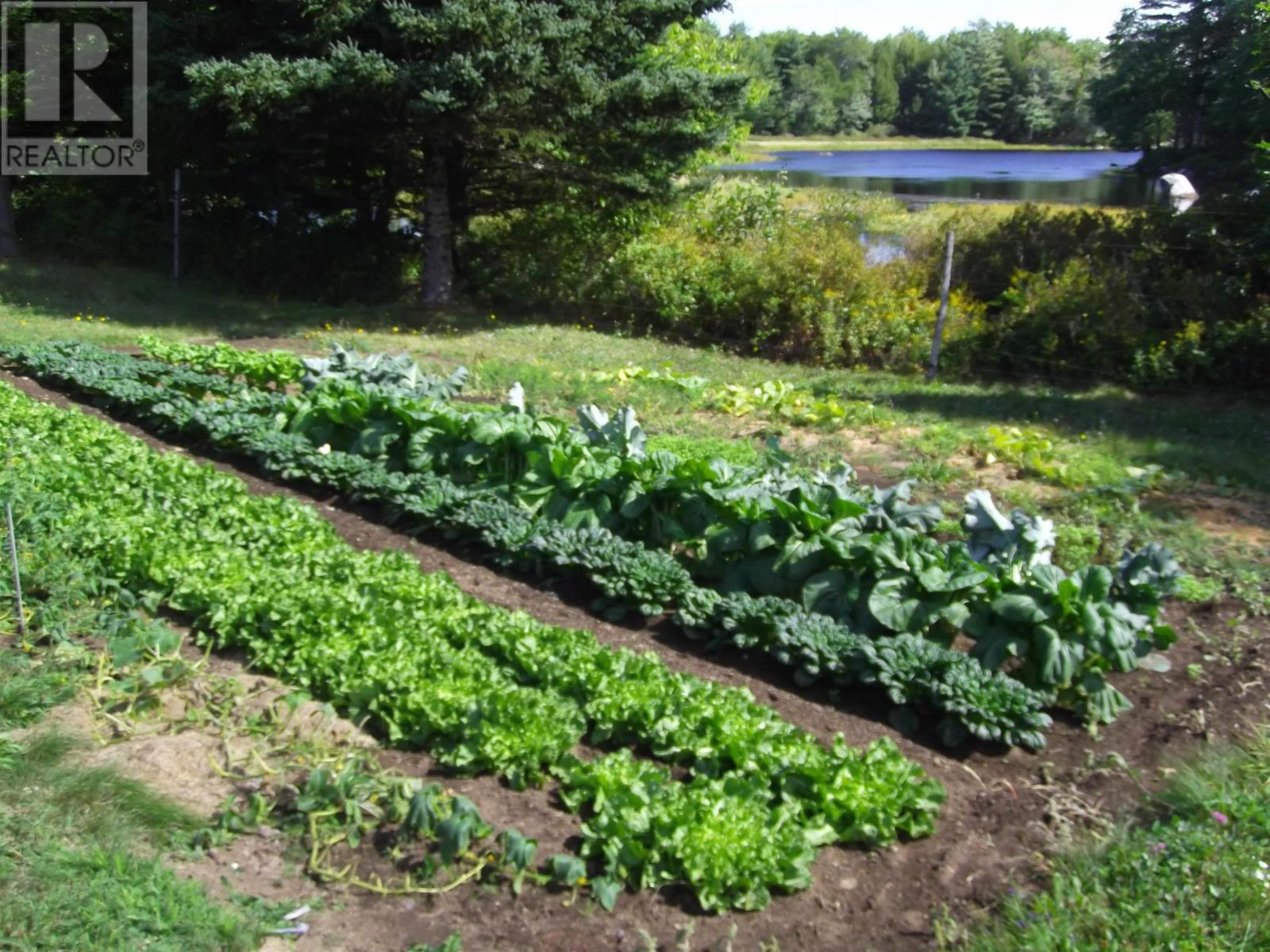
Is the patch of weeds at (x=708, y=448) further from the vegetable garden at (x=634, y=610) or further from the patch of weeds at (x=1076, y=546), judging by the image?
the patch of weeds at (x=1076, y=546)

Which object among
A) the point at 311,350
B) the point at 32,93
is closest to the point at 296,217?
the point at 32,93

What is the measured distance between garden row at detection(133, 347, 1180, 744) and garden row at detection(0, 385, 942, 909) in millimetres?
781

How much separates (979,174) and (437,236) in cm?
A: 2093

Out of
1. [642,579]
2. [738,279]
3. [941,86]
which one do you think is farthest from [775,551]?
[941,86]

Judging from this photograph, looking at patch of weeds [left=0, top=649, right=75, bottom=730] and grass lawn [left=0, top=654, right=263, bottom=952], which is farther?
patch of weeds [left=0, top=649, right=75, bottom=730]

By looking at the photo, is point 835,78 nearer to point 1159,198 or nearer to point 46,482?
point 1159,198

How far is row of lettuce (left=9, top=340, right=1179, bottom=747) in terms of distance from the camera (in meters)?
5.02

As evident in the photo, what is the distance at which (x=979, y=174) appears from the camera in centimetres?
3241

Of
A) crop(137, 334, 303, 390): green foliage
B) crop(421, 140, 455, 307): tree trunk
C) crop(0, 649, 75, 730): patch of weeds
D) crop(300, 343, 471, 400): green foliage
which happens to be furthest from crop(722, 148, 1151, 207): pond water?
crop(0, 649, 75, 730): patch of weeds

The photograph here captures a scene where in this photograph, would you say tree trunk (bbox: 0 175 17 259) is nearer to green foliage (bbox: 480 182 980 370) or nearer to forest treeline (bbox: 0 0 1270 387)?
forest treeline (bbox: 0 0 1270 387)

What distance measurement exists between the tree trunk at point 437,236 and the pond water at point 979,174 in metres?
7.07

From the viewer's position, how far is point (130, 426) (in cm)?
897

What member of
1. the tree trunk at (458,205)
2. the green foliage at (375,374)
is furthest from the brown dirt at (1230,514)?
the tree trunk at (458,205)

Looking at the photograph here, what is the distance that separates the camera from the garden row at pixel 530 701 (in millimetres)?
3830
